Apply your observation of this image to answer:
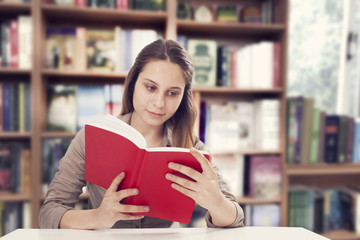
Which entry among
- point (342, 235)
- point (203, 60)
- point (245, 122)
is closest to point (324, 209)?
point (342, 235)

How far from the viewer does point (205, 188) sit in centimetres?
72

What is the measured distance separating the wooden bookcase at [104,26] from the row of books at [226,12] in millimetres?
62

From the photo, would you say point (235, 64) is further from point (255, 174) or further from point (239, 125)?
point (255, 174)

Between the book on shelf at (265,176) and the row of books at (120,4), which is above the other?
the row of books at (120,4)

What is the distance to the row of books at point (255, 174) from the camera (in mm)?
1817

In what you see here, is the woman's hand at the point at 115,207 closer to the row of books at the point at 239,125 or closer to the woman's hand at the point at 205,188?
the woman's hand at the point at 205,188

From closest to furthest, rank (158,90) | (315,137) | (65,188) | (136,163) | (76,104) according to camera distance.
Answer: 1. (136,163)
2. (65,188)
3. (158,90)
4. (76,104)
5. (315,137)

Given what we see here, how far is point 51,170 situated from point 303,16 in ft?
6.95

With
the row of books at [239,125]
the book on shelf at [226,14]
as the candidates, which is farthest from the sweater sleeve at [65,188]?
the book on shelf at [226,14]

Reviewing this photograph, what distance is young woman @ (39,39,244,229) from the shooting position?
2.32 feet

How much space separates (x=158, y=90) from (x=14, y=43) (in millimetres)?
1107

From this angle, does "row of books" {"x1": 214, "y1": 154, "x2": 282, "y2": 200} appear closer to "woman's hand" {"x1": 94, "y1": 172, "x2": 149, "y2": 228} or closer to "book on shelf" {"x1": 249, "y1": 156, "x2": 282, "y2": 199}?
"book on shelf" {"x1": 249, "y1": 156, "x2": 282, "y2": 199}

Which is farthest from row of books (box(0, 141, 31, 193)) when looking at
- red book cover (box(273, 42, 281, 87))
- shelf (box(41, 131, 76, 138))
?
red book cover (box(273, 42, 281, 87))

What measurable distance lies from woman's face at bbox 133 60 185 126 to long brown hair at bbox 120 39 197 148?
0.03 meters
